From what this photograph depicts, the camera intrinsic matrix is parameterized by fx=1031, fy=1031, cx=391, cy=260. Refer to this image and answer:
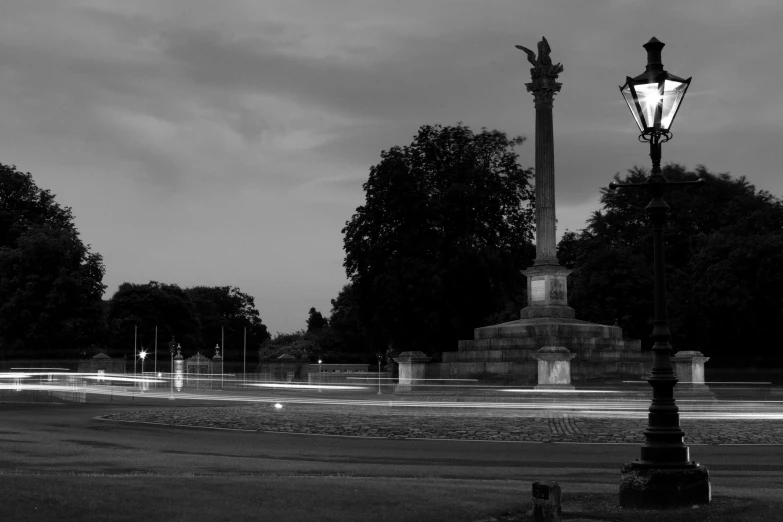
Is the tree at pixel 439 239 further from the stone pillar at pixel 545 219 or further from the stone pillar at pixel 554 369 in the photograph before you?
the stone pillar at pixel 554 369

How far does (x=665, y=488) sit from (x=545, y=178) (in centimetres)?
2911

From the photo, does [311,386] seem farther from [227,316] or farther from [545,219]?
[227,316]

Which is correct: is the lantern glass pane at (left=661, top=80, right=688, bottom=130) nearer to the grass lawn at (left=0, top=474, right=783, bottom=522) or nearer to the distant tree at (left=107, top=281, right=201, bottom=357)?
the grass lawn at (left=0, top=474, right=783, bottom=522)

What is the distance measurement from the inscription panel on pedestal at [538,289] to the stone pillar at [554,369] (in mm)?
7347

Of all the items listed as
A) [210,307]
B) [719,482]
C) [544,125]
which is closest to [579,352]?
[544,125]

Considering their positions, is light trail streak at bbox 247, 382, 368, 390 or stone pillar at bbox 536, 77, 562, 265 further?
light trail streak at bbox 247, 382, 368, 390

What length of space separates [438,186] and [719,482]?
157 feet

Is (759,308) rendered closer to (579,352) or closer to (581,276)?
(581,276)

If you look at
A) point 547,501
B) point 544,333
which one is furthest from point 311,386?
point 547,501

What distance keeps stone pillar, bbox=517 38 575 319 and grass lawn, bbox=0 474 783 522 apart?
2707 centimetres

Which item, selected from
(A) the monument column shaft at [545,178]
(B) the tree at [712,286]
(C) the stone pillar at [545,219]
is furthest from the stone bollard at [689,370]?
(B) the tree at [712,286]

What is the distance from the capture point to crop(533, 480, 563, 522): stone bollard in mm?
7980

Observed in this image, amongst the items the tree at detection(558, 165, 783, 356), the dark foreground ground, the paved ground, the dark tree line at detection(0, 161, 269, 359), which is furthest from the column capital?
the dark tree line at detection(0, 161, 269, 359)

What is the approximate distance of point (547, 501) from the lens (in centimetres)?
801
